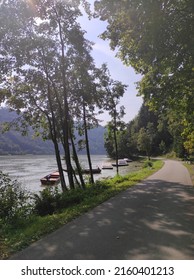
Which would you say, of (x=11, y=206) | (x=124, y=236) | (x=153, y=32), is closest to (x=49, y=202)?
(x=11, y=206)

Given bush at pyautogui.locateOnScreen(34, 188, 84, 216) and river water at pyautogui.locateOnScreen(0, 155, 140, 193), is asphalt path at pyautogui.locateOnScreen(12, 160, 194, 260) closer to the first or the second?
Answer: bush at pyautogui.locateOnScreen(34, 188, 84, 216)

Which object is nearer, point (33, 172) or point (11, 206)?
point (11, 206)

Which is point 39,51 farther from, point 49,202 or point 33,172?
point 33,172

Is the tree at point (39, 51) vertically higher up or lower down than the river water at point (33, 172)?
higher up

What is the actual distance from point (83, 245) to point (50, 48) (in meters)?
16.9

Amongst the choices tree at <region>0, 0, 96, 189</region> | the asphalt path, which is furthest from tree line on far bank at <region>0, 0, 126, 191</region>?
the asphalt path

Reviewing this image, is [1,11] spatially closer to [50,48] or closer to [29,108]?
[50,48]

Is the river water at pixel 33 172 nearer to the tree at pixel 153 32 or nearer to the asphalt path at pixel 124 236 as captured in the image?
the asphalt path at pixel 124 236

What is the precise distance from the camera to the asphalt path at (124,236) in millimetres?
7468

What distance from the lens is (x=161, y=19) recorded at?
11.4 metres

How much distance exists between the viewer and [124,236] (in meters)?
9.05

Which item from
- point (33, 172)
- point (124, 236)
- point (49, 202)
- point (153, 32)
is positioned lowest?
point (33, 172)

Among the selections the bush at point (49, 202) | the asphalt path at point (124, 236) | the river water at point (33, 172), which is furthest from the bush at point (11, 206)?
the river water at point (33, 172)
